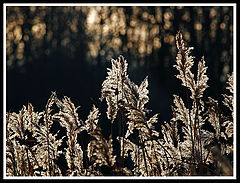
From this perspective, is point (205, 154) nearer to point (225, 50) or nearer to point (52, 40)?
point (225, 50)

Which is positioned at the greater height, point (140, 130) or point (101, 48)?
point (101, 48)

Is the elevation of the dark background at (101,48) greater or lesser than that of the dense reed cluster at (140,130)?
greater

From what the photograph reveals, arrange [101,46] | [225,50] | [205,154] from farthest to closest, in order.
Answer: [101,46]
[225,50]
[205,154]

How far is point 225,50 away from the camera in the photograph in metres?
13.7

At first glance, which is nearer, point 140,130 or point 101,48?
point 140,130

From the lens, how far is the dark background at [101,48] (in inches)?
536

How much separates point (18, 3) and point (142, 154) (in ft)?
5.17

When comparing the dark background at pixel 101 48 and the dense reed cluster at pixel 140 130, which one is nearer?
the dense reed cluster at pixel 140 130

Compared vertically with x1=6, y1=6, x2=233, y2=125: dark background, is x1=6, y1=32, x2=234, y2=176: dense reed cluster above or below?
below

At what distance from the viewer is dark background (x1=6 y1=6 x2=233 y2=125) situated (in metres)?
13.6

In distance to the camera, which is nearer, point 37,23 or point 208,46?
point 208,46

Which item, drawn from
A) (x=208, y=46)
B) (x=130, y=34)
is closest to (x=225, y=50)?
(x=208, y=46)

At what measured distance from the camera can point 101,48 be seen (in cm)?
1973

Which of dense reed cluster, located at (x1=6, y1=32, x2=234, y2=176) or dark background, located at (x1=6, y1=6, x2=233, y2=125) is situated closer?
dense reed cluster, located at (x1=6, y1=32, x2=234, y2=176)
